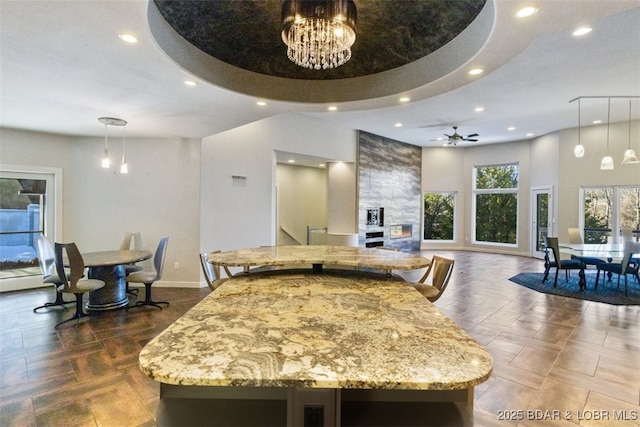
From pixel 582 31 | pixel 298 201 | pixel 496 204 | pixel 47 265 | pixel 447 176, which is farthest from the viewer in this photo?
pixel 447 176

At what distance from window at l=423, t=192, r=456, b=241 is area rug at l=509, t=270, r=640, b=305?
159 inches

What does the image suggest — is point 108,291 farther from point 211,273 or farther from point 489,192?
point 489,192

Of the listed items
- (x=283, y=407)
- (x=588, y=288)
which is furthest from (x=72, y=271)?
(x=588, y=288)

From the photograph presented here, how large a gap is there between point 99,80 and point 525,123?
26.8 ft

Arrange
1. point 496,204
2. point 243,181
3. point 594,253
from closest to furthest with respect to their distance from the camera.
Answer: point 594,253 → point 243,181 → point 496,204

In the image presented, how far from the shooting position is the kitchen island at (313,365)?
3.05 ft

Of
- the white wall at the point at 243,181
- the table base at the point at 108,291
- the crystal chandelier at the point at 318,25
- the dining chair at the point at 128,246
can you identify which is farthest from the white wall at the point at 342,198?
the crystal chandelier at the point at 318,25

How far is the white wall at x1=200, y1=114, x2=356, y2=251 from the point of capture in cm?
550

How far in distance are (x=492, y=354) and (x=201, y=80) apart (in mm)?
3716

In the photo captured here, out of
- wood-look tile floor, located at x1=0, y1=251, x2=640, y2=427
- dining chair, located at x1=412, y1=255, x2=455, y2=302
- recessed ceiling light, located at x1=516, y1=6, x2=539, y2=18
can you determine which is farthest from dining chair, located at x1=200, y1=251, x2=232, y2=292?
recessed ceiling light, located at x1=516, y1=6, x2=539, y2=18

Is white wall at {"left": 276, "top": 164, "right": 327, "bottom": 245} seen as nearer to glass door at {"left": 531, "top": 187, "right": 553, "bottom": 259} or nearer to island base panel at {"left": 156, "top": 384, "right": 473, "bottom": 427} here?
glass door at {"left": 531, "top": 187, "right": 553, "bottom": 259}

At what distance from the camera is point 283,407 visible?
3.87 feet

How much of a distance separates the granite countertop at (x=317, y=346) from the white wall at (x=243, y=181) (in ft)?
13.1

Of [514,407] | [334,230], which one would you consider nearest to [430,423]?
[514,407]
